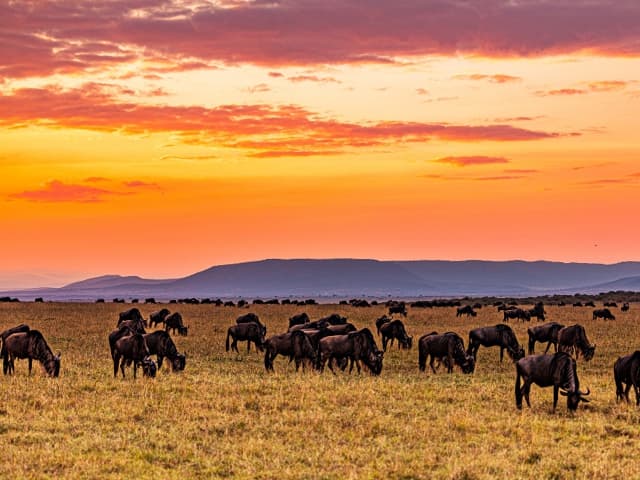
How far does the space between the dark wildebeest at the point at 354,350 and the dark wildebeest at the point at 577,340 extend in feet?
34.5

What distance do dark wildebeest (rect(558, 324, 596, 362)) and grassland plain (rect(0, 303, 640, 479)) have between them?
513 centimetres

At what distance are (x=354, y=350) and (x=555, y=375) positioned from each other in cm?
927

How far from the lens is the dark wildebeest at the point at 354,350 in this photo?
94.9ft

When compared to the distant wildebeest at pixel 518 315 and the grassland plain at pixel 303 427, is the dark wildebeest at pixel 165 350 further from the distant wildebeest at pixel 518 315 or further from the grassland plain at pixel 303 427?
the distant wildebeest at pixel 518 315

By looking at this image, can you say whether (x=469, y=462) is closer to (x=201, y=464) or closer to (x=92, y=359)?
(x=201, y=464)

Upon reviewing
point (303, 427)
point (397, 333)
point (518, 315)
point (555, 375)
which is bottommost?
point (303, 427)

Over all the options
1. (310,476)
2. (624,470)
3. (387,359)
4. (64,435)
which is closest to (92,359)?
(387,359)

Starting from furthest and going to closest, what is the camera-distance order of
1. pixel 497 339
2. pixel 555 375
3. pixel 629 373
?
pixel 497 339 < pixel 629 373 < pixel 555 375

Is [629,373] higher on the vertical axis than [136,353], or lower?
lower

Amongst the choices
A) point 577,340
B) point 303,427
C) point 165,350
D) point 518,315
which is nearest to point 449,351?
point 577,340

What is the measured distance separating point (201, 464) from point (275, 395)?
766cm

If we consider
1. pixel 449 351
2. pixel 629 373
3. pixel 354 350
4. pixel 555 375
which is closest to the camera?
pixel 555 375

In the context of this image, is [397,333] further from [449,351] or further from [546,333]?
[449,351]

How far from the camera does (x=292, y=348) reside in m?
30.0
